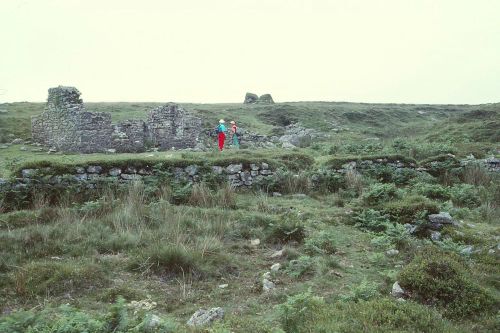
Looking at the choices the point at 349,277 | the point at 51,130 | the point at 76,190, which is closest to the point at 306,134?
the point at 51,130

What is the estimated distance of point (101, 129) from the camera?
1702 cm

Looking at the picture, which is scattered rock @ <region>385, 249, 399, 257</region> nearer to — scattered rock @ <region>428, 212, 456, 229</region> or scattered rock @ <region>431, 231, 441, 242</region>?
scattered rock @ <region>431, 231, 441, 242</region>

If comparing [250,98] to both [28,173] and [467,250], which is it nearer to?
[28,173]

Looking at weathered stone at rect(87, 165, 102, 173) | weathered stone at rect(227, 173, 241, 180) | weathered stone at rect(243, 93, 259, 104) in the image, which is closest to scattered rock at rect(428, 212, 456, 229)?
weathered stone at rect(227, 173, 241, 180)

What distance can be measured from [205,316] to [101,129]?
46.8 ft

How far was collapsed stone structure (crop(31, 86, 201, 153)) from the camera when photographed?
1669cm

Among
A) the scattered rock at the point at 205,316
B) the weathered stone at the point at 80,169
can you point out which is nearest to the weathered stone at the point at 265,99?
the weathered stone at the point at 80,169

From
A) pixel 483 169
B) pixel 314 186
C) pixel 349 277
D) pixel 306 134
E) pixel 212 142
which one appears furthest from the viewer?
Answer: pixel 306 134

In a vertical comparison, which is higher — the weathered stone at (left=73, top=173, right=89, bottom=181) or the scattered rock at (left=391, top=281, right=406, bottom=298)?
the weathered stone at (left=73, top=173, right=89, bottom=181)

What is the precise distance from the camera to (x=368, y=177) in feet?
38.7

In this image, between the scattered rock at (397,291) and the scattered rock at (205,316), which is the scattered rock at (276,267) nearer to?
the scattered rock at (205,316)

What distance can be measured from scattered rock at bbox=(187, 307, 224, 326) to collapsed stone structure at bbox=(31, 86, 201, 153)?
13.7 meters

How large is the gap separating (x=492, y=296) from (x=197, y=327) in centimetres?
319

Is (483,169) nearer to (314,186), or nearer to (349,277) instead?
(314,186)
